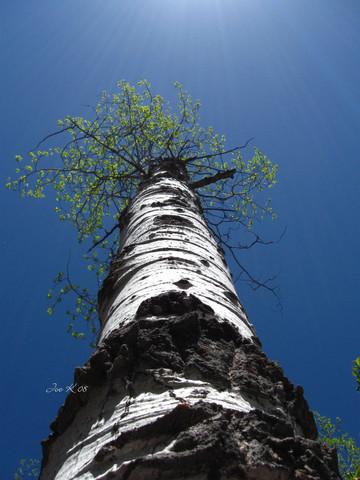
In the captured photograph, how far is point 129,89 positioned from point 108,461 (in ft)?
30.7

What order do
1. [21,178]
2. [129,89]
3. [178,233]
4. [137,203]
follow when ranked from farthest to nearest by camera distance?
[129,89] < [21,178] < [137,203] < [178,233]

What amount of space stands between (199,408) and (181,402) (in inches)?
3.5

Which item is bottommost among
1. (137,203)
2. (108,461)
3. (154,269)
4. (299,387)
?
(108,461)

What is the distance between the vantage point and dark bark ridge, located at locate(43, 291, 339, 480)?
1.06 meters

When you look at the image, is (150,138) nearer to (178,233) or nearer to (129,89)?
(129,89)

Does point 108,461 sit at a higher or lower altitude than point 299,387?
lower

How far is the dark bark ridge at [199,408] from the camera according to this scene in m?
1.06

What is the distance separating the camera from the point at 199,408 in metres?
1.22

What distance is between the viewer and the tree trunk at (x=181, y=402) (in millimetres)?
1083

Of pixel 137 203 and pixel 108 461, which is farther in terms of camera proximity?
pixel 137 203

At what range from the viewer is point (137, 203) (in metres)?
4.37

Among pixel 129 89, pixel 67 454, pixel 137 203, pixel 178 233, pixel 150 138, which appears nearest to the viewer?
pixel 67 454

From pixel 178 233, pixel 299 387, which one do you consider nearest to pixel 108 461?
pixel 299 387

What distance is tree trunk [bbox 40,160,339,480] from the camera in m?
1.08
